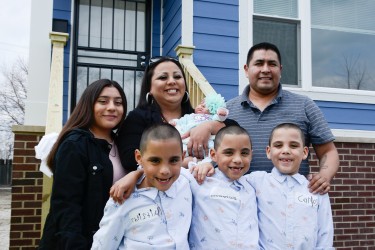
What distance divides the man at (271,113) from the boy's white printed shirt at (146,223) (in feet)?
2.06

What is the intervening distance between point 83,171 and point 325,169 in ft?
4.57

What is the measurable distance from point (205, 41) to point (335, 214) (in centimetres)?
271

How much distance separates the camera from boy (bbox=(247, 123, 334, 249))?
2045 millimetres

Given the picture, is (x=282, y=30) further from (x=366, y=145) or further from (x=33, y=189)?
(x=33, y=189)

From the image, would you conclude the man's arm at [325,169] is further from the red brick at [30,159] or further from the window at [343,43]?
the window at [343,43]

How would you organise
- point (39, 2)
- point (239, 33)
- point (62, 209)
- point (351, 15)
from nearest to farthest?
point (62, 209)
point (39, 2)
point (239, 33)
point (351, 15)

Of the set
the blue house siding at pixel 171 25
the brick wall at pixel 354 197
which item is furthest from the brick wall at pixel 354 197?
the blue house siding at pixel 171 25

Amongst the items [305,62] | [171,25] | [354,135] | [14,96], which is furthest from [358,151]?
[14,96]

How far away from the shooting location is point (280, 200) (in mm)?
2109

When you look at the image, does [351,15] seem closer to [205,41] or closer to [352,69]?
[352,69]

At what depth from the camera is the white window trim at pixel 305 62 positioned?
5105mm

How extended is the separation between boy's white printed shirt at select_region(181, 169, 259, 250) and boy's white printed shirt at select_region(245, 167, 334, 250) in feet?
0.28

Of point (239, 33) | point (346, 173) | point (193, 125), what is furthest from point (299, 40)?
point (193, 125)

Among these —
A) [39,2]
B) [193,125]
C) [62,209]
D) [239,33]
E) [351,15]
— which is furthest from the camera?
[351,15]
